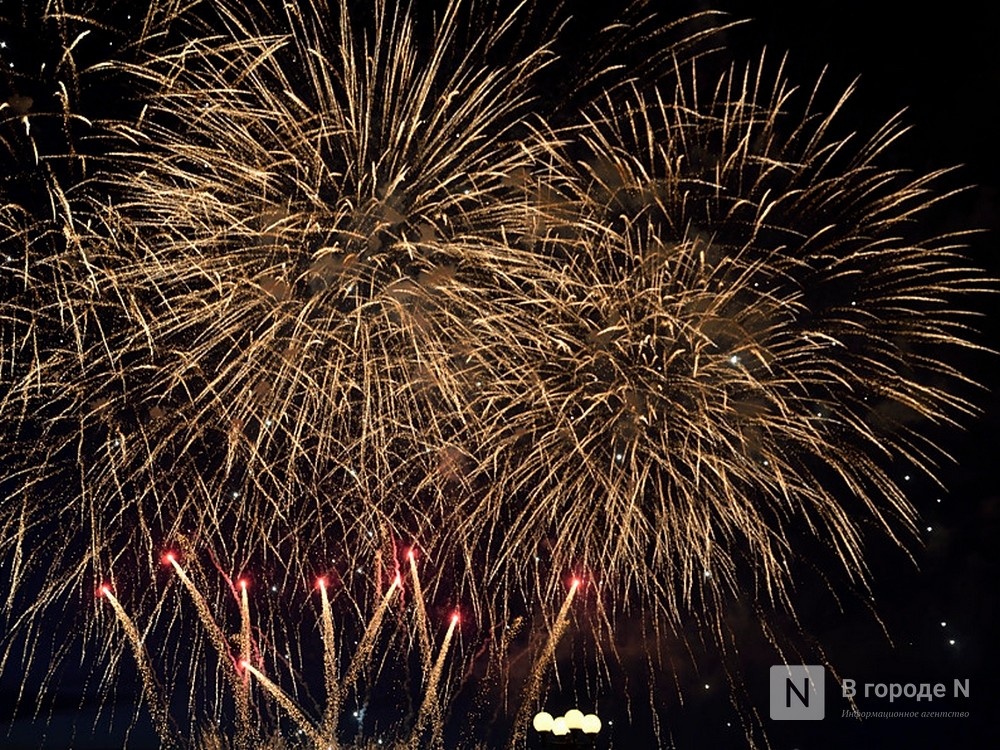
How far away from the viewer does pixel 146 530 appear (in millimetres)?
15219

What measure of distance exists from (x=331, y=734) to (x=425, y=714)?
338cm

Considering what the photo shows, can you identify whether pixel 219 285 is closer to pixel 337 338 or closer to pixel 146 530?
pixel 337 338

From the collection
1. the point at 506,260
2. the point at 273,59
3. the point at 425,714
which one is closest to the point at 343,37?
the point at 273,59

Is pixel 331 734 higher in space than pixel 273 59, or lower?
lower

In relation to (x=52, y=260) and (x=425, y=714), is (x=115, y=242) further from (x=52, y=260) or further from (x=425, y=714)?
(x=425, y=714)

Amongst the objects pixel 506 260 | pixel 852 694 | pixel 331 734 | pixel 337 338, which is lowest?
pixel 331 734

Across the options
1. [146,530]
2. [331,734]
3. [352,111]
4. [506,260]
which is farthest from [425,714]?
[352,111]

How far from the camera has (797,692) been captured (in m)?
21.0

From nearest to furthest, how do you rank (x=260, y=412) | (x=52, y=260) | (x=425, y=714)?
(x=52, y=260) → (x=260, y=412) → (x=425, y=714)

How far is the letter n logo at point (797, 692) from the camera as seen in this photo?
20750mm

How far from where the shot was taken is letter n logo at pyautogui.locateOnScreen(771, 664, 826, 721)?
20750mm

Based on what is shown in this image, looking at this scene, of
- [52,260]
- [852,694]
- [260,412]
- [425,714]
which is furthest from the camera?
[852,694]

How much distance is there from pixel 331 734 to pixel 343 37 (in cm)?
1464

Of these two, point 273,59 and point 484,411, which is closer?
point 273,59
